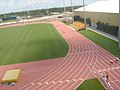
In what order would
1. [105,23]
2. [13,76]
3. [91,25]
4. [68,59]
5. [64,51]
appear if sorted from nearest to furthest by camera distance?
[13,76] < [68,59] < [64,51] < [105,23] < [91,25]

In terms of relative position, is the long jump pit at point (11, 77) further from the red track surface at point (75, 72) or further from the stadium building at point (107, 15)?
the stadium building at point (107, 15)

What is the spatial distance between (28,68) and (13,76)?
3042 mm

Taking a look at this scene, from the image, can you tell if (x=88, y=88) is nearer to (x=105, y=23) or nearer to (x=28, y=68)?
(x=28, y=68)

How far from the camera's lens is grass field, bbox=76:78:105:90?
1716 cm

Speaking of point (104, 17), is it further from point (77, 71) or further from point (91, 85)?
point (91, 85)

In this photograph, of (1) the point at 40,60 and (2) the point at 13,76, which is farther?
(1) the point at 40,60

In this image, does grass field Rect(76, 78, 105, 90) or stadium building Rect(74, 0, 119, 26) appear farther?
stadium building Rect(74, 0, 119, 26)

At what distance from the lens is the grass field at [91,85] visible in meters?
17.2

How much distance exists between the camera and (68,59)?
2578 cm

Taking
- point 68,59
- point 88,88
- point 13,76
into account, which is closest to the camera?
point 88,88

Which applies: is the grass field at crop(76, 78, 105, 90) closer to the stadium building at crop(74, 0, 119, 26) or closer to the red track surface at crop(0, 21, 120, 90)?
the red track surface at crop(0, 21, 120, 90)

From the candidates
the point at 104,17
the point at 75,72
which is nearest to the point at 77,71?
the point at 75,72

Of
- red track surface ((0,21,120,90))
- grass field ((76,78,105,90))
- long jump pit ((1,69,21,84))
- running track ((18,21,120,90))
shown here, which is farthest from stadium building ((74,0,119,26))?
long jump pit ((1,69,21,84))

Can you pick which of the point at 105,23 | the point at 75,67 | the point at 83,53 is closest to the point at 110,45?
the point at 83,53
